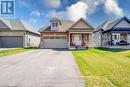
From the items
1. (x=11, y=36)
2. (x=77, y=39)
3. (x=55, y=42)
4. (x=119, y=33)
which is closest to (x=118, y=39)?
(x=119, y=33)

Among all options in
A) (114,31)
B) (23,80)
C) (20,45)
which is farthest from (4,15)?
(23,80)

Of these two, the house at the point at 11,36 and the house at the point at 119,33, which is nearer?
the house at the point at 119,33

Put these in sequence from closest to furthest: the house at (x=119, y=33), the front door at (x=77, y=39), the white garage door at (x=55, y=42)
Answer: the house at (x=119, y=33)
the front door at (x=77, y=39)
the white garage door at (x=55, y=42)

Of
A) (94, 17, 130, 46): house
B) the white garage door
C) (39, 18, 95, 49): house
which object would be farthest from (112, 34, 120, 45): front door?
the white garage door

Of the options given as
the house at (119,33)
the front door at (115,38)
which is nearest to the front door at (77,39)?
the house at (119,33)

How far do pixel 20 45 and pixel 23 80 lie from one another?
1395 inches

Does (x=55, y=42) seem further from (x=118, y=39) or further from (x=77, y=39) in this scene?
(x=118, y=39)

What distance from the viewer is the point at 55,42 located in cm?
4272

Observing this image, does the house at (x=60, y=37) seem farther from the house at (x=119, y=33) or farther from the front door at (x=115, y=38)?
the front door at (x=115, y=38)

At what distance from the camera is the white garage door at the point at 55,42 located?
139 ft

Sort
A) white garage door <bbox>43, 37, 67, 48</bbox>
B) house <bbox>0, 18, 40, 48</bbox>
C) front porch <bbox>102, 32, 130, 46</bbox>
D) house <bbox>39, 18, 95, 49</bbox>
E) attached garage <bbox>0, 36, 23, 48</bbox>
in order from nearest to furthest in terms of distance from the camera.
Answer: front porch <bbox>102, 32, 130, 46</bbox> < house <bbox>39, 18, 95, 49</bbox> < white garage door <bbox>43, 37, 67, 48</bbox> < house <bbox>0, 18, 40, 48</bbox> < attached garage <bbox>0, 36, 23, 48</bbox>

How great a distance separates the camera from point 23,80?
338 inches

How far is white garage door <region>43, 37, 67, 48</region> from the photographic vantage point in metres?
42.5

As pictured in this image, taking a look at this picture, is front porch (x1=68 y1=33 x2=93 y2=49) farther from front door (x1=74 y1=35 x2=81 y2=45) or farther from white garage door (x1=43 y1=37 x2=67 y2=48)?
white garage door (x1=43 y1=37 x2=67 y2=48)
